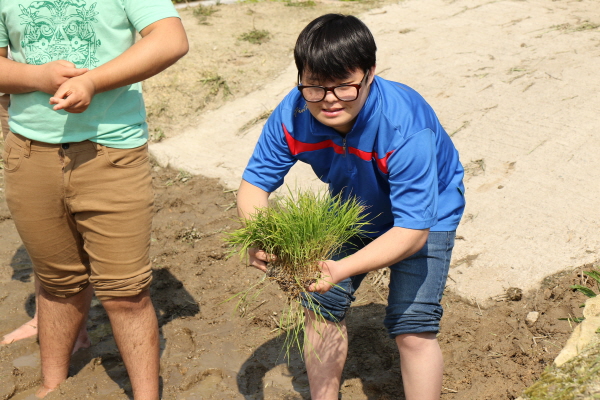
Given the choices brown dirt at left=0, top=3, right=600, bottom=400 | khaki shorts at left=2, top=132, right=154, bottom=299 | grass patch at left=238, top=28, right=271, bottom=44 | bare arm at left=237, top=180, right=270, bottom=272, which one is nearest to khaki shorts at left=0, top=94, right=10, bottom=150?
khaki shorts at left=2, top=132, right=154, bottom=299

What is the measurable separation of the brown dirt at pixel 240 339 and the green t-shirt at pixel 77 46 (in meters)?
1.24

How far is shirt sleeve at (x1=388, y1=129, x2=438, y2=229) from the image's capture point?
221cm

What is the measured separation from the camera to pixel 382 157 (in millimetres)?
2266

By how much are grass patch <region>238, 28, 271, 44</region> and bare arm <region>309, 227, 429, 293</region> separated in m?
5.47

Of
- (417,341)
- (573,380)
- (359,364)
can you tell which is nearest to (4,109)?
(359,364)

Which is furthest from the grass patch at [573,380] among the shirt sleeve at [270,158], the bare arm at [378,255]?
the shirt sleeve at [270,158]

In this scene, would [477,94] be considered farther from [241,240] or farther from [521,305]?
[241,240]

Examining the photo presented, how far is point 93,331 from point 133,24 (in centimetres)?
202

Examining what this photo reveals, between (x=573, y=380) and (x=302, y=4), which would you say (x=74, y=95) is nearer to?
(x=573, y=380)

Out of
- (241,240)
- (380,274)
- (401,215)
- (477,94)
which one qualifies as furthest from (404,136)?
(477,94)

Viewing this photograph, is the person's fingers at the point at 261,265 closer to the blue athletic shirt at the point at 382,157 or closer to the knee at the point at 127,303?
the blue athletic shirt at the point at 382,157

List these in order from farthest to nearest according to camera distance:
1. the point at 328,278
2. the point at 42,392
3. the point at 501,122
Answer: the point at 501,122, the point at 42,392, the point at 328,278

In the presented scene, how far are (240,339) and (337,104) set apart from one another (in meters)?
1.87

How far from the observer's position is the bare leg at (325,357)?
2.76 m
